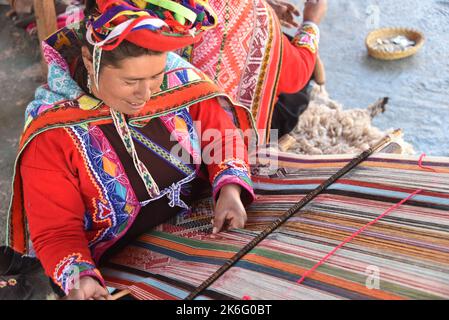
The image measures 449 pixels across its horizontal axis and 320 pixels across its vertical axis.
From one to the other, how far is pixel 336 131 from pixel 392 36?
0.95 meters

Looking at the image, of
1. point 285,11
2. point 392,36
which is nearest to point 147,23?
point 285,11

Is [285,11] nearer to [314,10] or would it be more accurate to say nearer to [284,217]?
[314,10]

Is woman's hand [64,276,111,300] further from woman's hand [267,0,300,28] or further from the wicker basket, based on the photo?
the wicker basket

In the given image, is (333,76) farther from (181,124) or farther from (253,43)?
(181,124)

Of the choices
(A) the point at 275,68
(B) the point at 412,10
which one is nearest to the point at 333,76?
(B) the point at 412,10

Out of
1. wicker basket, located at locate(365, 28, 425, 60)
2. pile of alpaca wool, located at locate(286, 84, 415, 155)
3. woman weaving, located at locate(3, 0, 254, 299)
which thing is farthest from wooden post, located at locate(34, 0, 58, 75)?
wicker basket, located at locate(365, 28, 425, 60)

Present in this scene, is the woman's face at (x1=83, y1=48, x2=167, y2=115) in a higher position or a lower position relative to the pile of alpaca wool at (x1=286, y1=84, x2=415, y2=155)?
higher

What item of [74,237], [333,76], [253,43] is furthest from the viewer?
[333,76]

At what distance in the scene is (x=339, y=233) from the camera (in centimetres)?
137

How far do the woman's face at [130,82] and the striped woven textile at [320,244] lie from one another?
443mm

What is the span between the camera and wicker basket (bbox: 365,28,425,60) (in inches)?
120

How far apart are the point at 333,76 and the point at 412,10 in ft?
2.63

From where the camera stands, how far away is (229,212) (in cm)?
159

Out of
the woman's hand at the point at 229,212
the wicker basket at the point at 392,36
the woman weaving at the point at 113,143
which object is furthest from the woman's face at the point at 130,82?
the wicker basket at the point at 392,36
